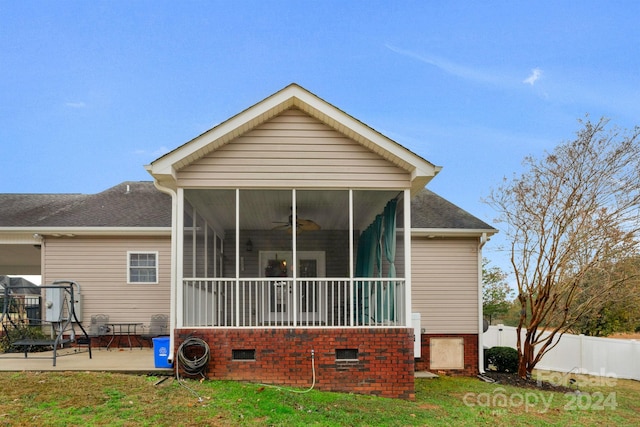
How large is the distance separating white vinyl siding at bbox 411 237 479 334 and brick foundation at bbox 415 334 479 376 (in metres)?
0.12

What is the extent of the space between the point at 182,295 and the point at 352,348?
9.16 ft

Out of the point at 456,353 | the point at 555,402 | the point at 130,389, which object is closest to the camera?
the point at 130,389

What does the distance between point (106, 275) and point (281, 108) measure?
637 centimetres

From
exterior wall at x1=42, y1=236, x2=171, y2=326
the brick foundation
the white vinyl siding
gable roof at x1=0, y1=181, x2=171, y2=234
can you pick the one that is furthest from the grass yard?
gable roof at x1=0, y1=181, x2=171, y2=234

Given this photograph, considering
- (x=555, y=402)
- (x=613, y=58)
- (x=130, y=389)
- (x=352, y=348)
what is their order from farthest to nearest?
(x=613, y=58)
(x=555, y=402)
(x=352, y=348)
(x=130, y=389)

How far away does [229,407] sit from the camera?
6555mm

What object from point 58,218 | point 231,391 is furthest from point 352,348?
point 58,218

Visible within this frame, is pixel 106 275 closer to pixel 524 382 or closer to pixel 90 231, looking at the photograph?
pixel 90 231

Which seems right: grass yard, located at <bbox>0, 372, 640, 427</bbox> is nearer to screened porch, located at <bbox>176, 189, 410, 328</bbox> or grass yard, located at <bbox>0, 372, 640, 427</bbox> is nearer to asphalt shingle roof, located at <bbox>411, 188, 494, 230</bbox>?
screened porch, located at <bbox>176, 189, 410, 328</bbox>

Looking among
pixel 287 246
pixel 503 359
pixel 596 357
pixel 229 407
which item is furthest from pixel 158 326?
pixel 596 357

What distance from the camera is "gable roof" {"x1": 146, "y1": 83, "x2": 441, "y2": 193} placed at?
8.01 metres

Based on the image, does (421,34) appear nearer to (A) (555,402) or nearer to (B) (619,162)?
(B) (619,162)

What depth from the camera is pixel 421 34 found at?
14.4 metres

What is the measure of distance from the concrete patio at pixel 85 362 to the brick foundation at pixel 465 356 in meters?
6.08
